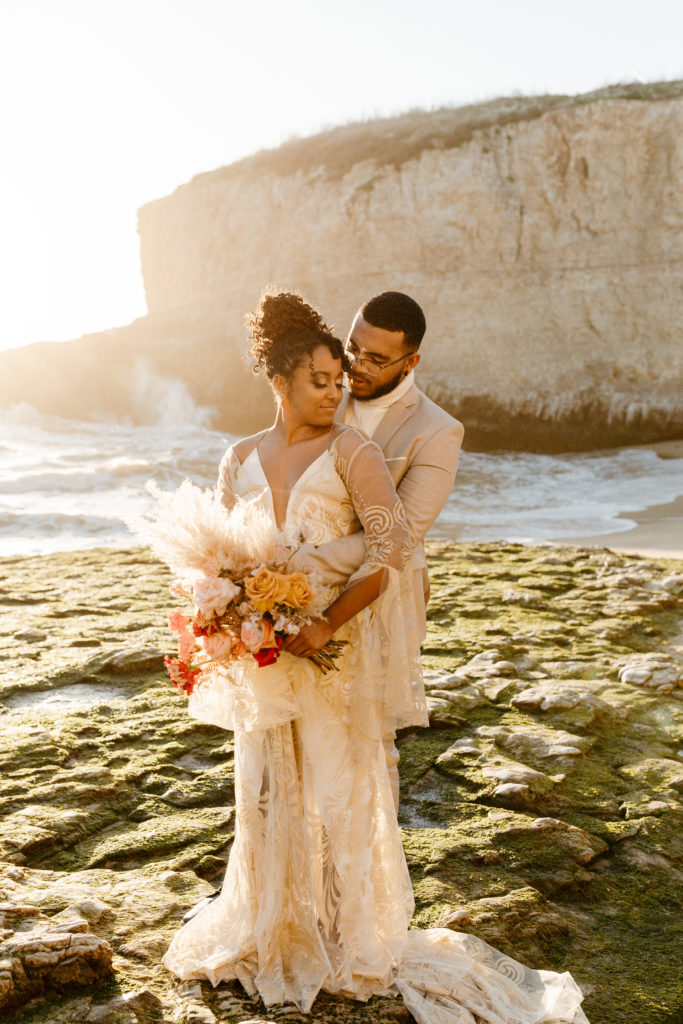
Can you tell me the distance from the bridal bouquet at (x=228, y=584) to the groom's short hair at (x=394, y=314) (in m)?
0.75

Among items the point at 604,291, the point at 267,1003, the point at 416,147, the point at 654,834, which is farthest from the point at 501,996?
the point at 416,147

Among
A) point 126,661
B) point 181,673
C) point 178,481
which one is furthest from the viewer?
point 178,481

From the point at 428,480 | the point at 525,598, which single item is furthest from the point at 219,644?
the point at 525,598

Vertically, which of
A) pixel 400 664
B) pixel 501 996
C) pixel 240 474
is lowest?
pixel 501 996

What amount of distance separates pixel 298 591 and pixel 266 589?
0.28 ft

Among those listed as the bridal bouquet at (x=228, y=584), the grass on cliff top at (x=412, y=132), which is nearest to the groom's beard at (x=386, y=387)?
the bridal bouquet at (x=228, y=584)

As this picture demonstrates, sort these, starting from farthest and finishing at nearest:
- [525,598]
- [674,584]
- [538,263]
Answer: [538,263], [674,584], [525,598]

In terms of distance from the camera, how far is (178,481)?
17328 millimetres

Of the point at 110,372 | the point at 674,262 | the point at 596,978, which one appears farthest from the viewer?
the point at 110,372

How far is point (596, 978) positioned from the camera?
2795mm

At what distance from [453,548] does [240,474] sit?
7268 mm

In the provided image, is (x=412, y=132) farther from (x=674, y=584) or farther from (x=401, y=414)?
(x=401, y=414)

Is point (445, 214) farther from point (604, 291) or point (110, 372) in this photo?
point (110, 372)

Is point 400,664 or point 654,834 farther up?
point 400,664
